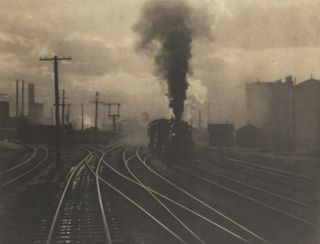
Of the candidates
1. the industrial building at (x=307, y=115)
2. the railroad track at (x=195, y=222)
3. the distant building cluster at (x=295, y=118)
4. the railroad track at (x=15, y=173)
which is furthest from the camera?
the industrial building at (x=307, y=115)

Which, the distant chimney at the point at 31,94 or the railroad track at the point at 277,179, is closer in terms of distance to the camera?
the railroad track at the point at 277,179

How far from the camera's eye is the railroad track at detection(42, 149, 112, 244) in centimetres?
1055

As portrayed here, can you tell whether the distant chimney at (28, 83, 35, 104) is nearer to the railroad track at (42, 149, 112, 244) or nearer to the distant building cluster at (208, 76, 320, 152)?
the distant building cluster at (208, 76, 320, 152)

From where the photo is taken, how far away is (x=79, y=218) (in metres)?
12.9

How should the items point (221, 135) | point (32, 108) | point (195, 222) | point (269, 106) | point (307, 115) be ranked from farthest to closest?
point (32, 108) < point (269, 106) < point (221, 135) < point (307, 115) < point (195, 222)

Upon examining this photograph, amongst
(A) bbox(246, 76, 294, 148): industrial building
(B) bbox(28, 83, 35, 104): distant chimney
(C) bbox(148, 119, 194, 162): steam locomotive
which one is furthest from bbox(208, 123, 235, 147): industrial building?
(B) bbox(28, 83, 35, 104): distant chimney

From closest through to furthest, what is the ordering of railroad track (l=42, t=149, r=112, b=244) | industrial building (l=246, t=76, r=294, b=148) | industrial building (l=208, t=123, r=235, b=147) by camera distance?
1. railroad track (l=42, t=149, r=112, b=244)
2. industrial building (l=208, t=123, r=235, b=147)
3. industrial building (l=246, t=76, r=294, b=148)

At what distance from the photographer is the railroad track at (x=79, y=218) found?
1055 cm

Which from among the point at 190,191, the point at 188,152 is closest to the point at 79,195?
the point at 190,191

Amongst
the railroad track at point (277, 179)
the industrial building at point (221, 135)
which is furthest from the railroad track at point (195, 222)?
the industrial building at point (221, 135)

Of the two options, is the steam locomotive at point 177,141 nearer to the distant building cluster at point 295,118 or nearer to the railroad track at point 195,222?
the railroad track at point 195,222

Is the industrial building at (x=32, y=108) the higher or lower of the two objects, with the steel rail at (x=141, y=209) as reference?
higher

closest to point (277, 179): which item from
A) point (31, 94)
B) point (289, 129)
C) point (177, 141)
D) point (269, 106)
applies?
point (177, 141)

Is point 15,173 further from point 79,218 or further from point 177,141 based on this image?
point 79,218
